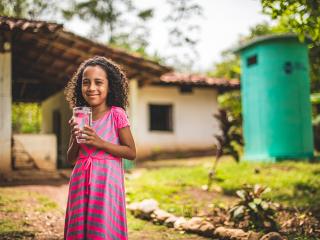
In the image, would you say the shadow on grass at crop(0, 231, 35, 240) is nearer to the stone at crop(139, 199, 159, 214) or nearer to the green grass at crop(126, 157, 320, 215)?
the stone at crop(139, 199, 159, 214)

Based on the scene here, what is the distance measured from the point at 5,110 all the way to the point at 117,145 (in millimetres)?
6352

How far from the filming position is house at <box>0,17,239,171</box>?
25.9 feet

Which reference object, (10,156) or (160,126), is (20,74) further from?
(160,126)

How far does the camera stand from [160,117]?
14.5 metres

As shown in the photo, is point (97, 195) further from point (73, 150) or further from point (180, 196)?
point (180, 196)

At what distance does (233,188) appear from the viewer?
6.53m

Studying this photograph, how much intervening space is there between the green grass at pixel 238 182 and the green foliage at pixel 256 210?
0.96m

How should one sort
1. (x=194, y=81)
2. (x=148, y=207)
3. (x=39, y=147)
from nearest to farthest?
(x=148, y=207) < (x=39, y=147) < (x=194, y=81)

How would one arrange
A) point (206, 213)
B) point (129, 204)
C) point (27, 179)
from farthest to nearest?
point (27, 179) → point (129, 204) → point (206, 213)

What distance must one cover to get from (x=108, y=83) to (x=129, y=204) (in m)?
3.44

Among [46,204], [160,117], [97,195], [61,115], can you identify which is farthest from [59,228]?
[160,117]

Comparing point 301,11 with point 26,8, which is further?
point 26,8

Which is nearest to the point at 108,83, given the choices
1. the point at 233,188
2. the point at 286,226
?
the point at 286,226

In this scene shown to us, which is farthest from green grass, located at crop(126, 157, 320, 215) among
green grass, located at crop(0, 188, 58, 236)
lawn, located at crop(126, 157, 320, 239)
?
green grass, located at crop(0, 188, 58, 236)
